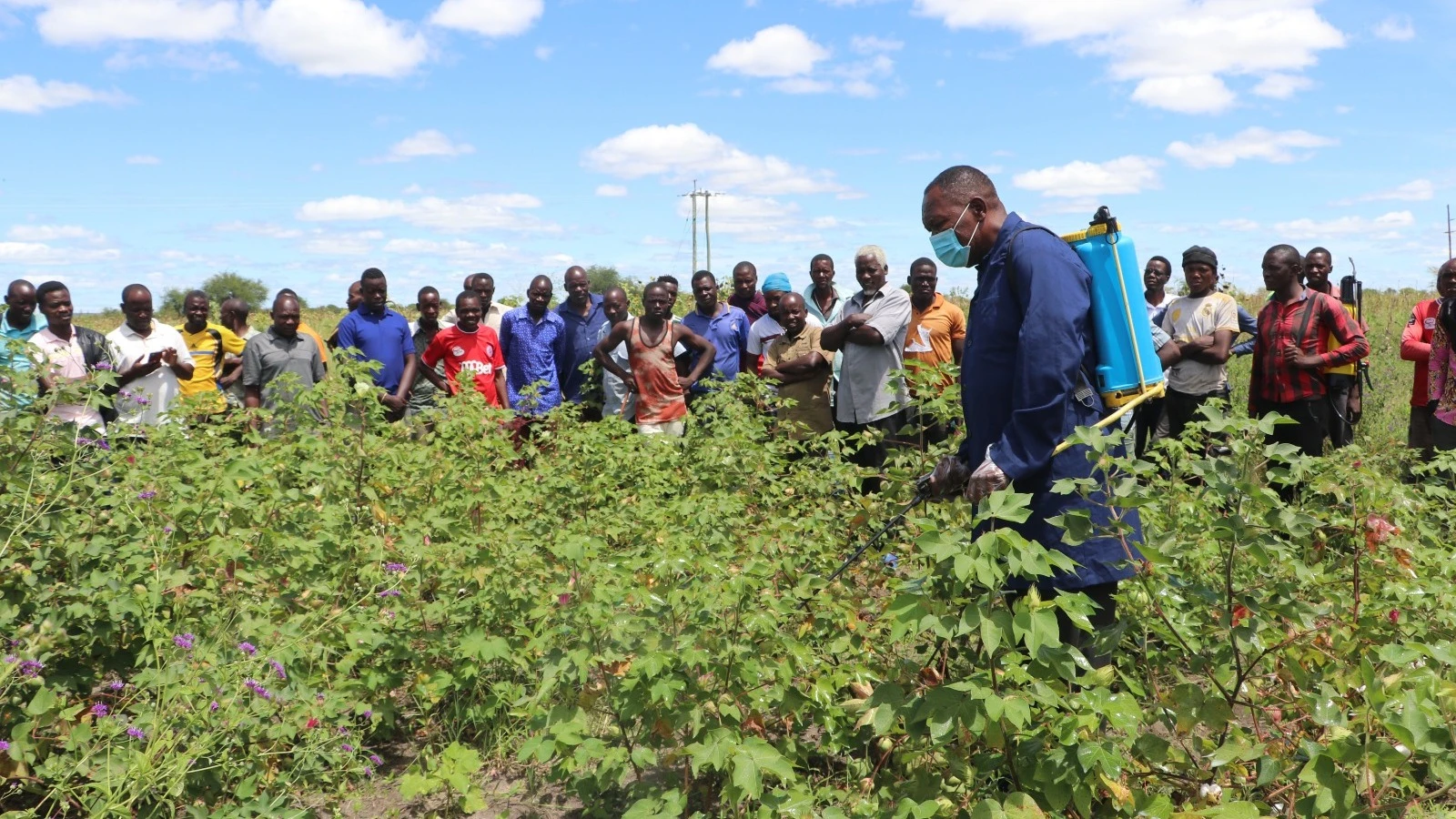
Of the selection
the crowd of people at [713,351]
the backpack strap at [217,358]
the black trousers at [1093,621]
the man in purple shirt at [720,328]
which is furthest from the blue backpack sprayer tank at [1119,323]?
the backpack strap at [217,358]

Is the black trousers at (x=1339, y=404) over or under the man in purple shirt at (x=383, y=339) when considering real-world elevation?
under

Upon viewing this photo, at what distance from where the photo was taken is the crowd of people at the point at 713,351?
651cm

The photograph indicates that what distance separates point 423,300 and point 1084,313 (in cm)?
637

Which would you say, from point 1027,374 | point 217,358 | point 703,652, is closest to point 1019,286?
point 1027,374

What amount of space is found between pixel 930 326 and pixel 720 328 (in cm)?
173

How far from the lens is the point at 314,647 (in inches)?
132

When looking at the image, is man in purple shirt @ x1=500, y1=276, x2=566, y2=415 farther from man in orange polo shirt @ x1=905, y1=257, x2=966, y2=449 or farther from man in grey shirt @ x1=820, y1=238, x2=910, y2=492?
man in orange polo shirt @ x1=905, y1=257, x2=966, y2=449

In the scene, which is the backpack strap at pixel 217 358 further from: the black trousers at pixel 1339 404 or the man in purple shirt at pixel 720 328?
the black trousers at pixel 1339 404

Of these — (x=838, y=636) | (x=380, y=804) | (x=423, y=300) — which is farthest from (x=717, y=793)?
(x=423, y=300)

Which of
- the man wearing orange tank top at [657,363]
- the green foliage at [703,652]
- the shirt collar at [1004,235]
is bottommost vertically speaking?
the green foliage at [703,652]

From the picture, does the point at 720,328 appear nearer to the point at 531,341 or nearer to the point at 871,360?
the point at 531,341

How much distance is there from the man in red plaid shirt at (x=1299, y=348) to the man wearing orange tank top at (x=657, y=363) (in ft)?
11.6

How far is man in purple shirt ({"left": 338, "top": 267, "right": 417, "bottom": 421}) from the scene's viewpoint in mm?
8031

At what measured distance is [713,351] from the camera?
7801 millimetres
